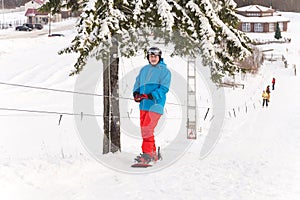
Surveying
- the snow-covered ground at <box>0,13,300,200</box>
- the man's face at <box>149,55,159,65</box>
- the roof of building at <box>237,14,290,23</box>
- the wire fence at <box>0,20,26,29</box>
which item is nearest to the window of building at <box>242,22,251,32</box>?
the roof of building at <box>237,14,290,23</box>

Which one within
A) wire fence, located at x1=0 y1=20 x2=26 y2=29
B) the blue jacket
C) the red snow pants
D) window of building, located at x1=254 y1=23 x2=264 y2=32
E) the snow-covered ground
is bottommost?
the snow-covered ground

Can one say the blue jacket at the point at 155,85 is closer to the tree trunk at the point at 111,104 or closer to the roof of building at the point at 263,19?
the tree trunk at the point at 111,104

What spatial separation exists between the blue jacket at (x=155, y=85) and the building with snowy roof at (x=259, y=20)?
239 feet

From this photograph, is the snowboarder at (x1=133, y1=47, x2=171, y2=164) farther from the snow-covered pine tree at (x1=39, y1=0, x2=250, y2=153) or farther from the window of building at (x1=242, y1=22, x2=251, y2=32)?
the window of building at (x1=242, y1=22, x2=251, y2=32)

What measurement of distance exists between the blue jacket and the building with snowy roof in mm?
72910

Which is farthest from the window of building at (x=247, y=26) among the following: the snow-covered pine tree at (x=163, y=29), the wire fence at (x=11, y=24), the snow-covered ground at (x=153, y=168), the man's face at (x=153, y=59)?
the man's face at (x=153, y=59)

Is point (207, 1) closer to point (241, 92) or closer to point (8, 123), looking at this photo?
point (8, 123)

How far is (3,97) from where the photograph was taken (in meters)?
27.4

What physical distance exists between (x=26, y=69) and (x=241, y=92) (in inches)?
744

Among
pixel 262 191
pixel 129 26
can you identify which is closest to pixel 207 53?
pixel 129 26

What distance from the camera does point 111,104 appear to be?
947cm

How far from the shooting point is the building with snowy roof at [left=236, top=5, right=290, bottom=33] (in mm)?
78438

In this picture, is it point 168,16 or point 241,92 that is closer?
→ point 168,16

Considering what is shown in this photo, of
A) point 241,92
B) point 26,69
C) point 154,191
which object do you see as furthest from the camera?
point 26,69
